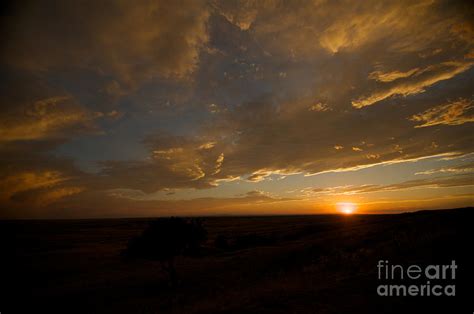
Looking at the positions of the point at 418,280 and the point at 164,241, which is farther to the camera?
the point at 164,241

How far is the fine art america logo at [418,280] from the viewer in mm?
14195

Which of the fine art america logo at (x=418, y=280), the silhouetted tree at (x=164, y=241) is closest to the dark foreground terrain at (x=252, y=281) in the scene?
the fine art america logo at (x=418, y=280)

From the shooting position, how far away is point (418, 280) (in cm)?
1583

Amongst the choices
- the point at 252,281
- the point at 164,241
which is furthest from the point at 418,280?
the point at 164,241

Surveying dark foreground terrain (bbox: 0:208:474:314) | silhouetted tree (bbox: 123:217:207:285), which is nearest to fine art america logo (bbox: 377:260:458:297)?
dark foreground terrain (bbox: 0:208:474:314)

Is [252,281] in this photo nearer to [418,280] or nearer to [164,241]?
[164,241]

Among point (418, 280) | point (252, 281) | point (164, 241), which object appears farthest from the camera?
point (164, 241)

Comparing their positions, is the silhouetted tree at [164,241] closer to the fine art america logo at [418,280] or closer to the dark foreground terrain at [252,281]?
the dark foreground terrain at [252,281]

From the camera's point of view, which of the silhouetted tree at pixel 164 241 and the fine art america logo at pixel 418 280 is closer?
the fine art america logo at pixel 418 280

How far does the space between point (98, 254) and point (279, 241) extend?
1618 inches

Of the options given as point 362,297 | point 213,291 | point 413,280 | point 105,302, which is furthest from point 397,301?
point 105,302

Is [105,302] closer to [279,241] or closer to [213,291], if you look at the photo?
[213,291]

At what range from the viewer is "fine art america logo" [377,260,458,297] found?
14195 millimetres

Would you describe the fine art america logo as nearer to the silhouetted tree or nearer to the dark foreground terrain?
the dark foreground terrain
